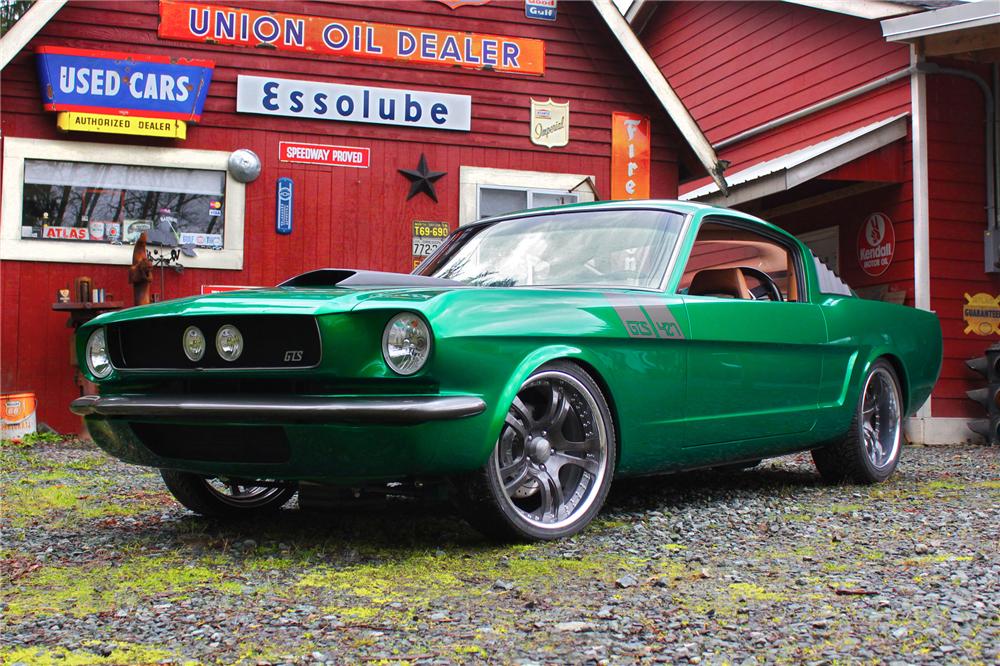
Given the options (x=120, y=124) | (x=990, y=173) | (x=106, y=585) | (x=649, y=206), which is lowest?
(x=106, y=585)

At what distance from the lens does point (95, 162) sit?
8891 mm

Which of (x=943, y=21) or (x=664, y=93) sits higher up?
(x=943, y=21)

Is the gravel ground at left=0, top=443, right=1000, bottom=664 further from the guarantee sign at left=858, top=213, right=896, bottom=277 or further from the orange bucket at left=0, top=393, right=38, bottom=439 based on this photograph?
the guarantee sign at left=858, top=213, right=896, bottom=277

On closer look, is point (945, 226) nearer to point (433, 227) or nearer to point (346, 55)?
point (433, 227)

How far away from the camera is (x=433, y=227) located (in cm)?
980

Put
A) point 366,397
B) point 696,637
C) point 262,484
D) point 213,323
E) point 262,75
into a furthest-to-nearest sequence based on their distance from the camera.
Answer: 1. point 262,75
2. point 262,484
3. point 213,323
4. point 366,397
5. point 696,637

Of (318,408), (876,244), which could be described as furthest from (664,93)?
(318,408)

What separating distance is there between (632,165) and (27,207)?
5669 mm

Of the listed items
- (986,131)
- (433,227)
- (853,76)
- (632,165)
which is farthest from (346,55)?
(986,131)

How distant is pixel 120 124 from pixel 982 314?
809 cm

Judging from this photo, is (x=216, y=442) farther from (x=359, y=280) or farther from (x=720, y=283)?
(x=720, y=283)

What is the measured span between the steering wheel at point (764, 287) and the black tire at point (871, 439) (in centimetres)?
69

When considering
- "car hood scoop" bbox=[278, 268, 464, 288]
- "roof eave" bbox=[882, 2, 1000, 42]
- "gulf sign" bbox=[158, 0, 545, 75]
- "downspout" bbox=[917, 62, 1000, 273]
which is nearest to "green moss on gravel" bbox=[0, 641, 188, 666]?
"car hood scoop" bbox=[278, 268, 464, 288]

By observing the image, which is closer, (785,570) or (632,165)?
(785,570)
